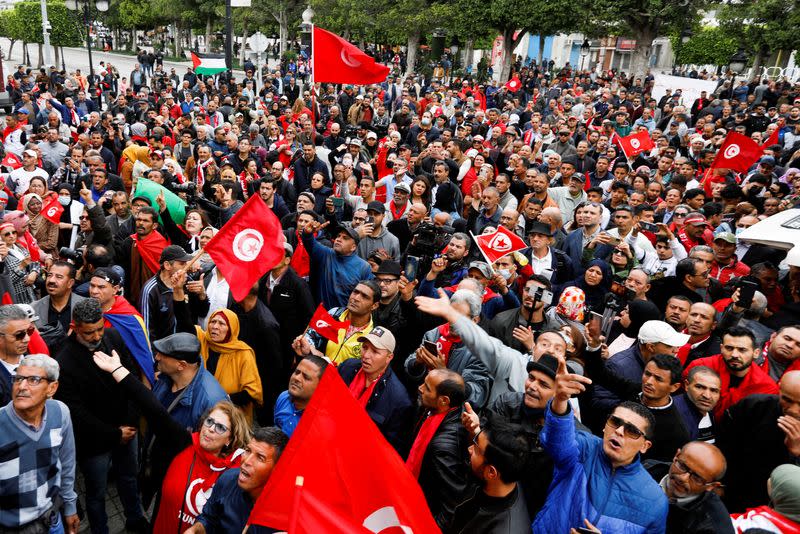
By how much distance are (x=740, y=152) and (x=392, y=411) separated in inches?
337

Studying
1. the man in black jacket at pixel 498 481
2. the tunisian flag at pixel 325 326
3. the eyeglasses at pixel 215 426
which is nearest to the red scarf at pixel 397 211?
the tunisian flag at pixel 325 326

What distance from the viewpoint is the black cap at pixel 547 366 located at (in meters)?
3.44

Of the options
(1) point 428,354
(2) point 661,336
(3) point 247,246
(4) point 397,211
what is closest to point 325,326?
(3) point 247,246

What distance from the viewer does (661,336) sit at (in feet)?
14.4

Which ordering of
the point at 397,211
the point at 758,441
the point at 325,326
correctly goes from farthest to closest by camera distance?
the point at 397,211, the point at 325,326, the point at 758,441

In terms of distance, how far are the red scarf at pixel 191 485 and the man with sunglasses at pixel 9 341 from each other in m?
1.22

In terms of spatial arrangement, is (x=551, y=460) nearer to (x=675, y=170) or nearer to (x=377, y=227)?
(x=377, y=227)

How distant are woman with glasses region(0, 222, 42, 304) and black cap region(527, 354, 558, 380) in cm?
459

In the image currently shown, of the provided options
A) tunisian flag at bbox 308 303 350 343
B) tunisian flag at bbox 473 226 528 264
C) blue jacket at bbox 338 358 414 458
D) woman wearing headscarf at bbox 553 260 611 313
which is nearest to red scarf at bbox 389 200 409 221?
tunisian flag at bbox 473 226 528 264

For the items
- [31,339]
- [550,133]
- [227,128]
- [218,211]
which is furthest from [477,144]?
[31,339]

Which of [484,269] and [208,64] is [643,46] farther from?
[484,269]

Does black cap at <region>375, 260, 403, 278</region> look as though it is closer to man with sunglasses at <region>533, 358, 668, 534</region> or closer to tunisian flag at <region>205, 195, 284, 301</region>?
tunisian flag at <region>205, 195, 284, 301</region>

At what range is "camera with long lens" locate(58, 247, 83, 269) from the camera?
234 inches

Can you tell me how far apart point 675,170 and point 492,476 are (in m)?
9.18
